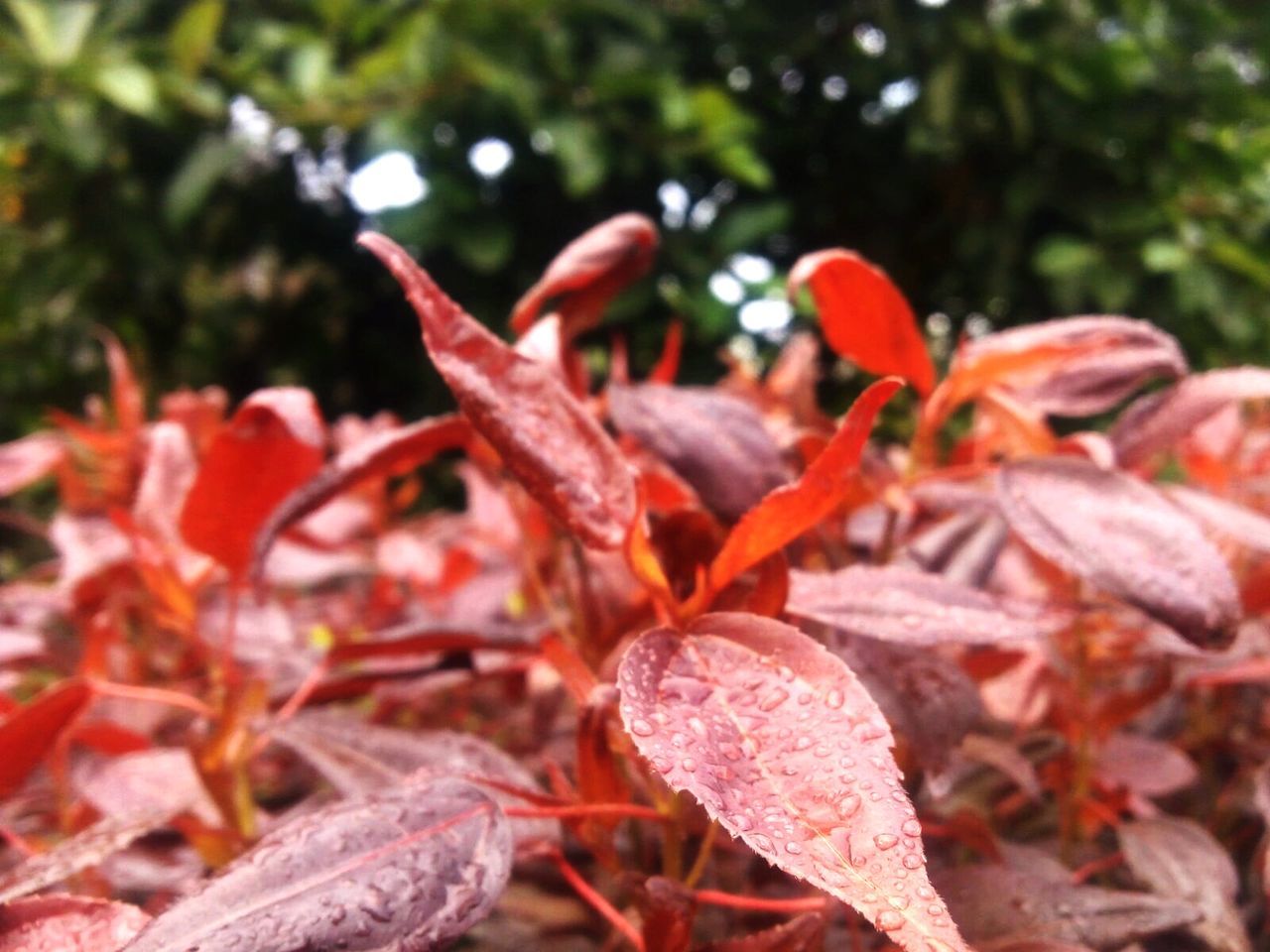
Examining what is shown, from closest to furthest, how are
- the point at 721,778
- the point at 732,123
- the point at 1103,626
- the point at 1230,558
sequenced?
the point at 721,778
the point at 1103,626
the point at 1230,558
the point at 732,123

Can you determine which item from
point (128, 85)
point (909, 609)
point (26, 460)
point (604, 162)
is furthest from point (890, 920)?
point (128, 85)

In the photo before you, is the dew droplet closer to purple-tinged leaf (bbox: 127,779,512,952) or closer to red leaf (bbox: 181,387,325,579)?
purple-tinged leaf (bbox: 127,779,512,952)

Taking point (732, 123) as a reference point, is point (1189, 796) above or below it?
below

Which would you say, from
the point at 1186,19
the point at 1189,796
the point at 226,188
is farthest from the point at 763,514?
the point at 226,188

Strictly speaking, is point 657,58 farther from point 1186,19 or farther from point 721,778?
point 721,778

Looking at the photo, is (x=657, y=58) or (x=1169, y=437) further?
(x=657, y=58)

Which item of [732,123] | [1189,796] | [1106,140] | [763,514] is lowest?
[1189,796]
